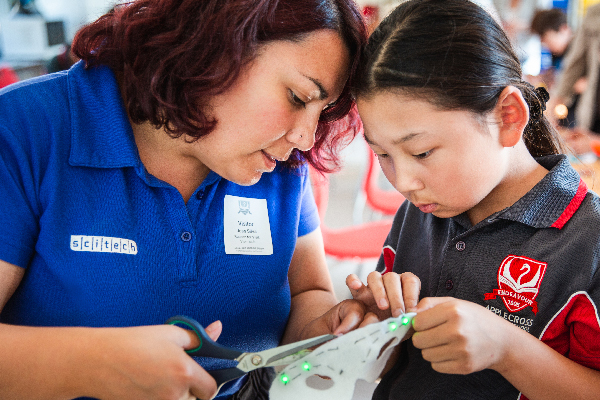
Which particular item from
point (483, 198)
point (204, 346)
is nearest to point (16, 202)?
point (204, 346)

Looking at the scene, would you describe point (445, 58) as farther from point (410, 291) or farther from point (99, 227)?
point (99, 227)

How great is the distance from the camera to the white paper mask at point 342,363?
0.82 m

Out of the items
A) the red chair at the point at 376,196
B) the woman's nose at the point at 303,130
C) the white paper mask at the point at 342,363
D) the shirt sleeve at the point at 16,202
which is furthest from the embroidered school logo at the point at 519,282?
the red chair at the point at 376,196

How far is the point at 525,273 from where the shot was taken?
36.5 inches

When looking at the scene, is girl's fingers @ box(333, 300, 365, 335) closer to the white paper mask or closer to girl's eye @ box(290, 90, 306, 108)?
the white paper mask

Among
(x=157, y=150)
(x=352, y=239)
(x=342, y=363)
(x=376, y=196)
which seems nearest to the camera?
(x=342, y=363)

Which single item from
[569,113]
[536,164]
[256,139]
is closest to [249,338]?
[256,139]

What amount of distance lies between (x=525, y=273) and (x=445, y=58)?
0.41 m

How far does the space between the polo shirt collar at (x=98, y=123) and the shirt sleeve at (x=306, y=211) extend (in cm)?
41

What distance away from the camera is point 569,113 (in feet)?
12.7

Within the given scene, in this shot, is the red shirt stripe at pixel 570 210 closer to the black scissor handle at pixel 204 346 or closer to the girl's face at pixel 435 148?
the girl's face at pixel 435 148

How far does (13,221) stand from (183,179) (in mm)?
328

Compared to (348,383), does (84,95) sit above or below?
above

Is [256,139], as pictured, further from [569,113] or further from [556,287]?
[569,113]
